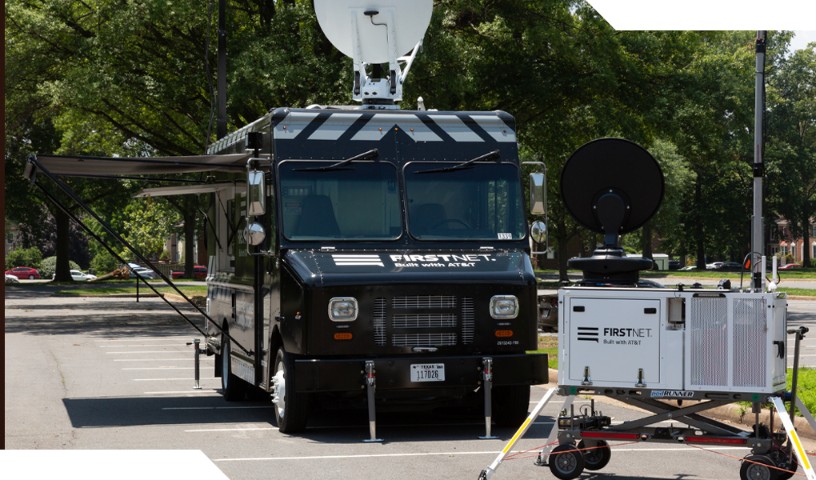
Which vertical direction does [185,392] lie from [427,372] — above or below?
below

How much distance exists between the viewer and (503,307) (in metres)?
11.6

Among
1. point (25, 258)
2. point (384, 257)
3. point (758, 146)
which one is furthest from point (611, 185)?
point (25, 258)

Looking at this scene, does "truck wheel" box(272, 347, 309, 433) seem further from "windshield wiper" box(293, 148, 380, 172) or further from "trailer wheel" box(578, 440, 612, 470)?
"trailer wheel" box(578, 440, 612, 470)

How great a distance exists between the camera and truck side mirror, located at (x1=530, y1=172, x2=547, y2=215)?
11.9 meters

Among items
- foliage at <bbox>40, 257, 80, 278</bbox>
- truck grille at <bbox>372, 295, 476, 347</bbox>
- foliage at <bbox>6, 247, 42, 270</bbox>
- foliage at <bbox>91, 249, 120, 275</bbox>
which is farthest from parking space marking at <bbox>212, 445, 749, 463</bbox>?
foliage at <bbox>6, 247, 42, 270</bbox>

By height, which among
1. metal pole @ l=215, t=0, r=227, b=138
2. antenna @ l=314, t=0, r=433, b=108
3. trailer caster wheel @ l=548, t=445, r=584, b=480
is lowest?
trailer caster wheel @ l=548, t=445, r=584, b=480

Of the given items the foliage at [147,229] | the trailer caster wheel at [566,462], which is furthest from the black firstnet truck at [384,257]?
the foliage at [147,229]

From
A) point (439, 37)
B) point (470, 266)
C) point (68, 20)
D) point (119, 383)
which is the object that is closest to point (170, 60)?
point (68, 20)

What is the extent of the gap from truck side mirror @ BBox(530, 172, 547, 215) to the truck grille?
1.20 metres

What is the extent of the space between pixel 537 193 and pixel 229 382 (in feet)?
15.8

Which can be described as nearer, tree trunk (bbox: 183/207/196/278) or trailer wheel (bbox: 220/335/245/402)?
trailer wheel (bbox: 220/335/245/402)

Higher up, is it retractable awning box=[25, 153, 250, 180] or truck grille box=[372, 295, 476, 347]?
retractable awning box=[25, 153, 250, 180]

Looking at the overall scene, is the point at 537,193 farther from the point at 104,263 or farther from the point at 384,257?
the point at 104,263

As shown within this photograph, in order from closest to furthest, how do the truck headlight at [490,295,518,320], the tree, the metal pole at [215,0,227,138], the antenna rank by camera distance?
1. the truck headlight at [490,295,518,320]
2. the antenna
3. the metal pole at [215,0,227,138]
4. the tree
